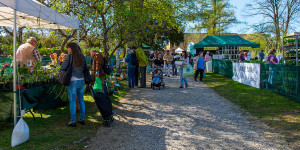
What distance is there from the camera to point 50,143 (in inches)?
183

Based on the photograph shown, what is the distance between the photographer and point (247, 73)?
13211 millimetres

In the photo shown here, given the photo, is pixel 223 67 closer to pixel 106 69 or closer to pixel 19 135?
pixel 106 69

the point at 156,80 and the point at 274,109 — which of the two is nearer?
the point at 274,109

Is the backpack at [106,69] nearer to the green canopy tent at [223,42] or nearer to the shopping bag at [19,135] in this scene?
the shopping bag at [19,135]

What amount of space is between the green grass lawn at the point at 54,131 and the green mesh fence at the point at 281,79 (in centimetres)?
600

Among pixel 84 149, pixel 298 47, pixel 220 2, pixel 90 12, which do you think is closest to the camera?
pixel 84 149

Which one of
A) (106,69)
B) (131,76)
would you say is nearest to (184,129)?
(106,69)

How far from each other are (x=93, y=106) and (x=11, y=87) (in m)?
2.91

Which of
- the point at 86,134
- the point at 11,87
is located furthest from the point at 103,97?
the point at 11,87

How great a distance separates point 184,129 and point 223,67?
14157 millimetres

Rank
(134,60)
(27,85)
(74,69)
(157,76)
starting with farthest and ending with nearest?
(157,76)
(134,60)
(27,85)
(74,69)

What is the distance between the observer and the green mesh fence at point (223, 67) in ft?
56.6

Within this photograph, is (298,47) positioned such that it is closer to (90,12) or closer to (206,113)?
(206,113)

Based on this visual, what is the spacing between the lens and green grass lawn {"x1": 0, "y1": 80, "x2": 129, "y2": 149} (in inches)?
181
